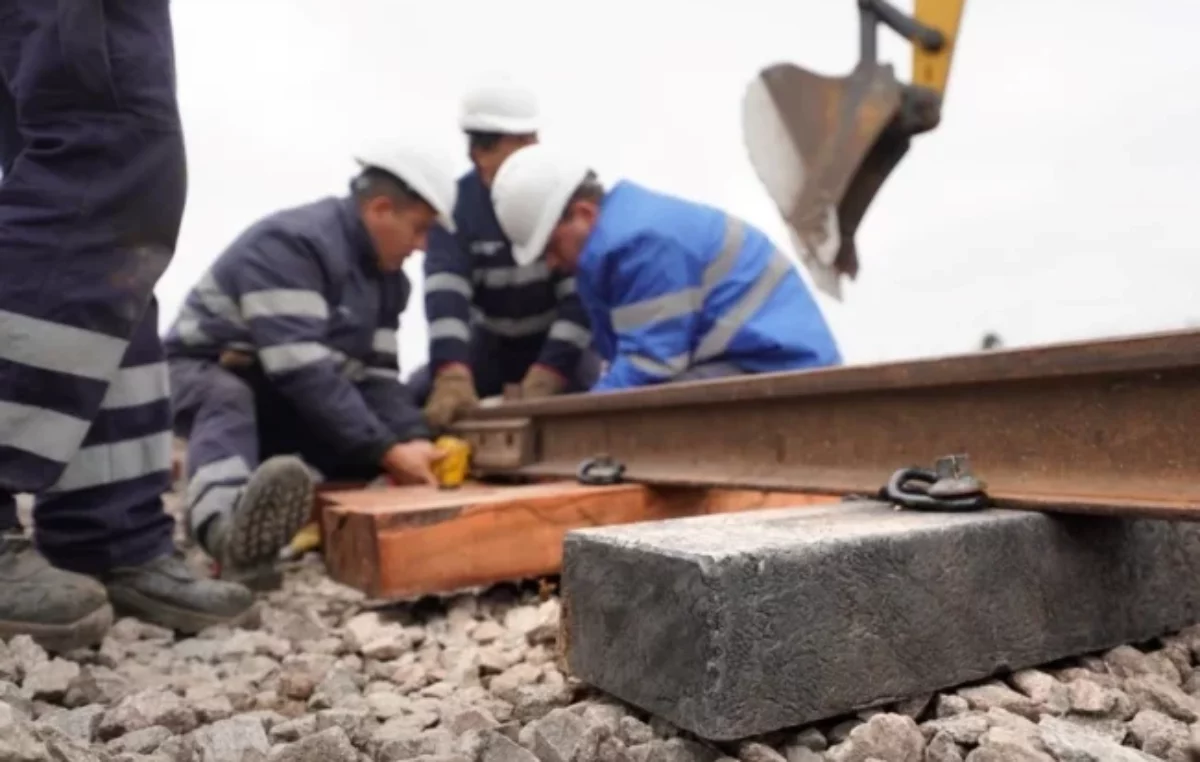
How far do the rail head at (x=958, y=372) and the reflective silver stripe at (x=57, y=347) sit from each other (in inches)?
60.0

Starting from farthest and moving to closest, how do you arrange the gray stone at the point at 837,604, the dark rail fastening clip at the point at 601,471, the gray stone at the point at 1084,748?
the dark rail fastening clip at the point at 601,471 < the gray stone at the point at 837,604 < the gray stone at the point at 1084,748

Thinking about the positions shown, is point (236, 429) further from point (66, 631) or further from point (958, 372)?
point (958, 372)

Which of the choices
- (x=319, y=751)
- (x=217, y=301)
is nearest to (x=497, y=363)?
(x=217, y=301)

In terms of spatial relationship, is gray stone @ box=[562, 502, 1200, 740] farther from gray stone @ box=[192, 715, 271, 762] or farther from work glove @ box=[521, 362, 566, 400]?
work glove @ box=[521, 362, 566, 400]

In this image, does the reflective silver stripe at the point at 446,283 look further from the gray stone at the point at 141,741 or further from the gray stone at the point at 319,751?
the gray stone at the point at 319,751

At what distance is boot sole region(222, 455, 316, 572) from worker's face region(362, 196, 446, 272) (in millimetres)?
1604

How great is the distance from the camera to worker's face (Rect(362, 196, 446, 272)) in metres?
4.43

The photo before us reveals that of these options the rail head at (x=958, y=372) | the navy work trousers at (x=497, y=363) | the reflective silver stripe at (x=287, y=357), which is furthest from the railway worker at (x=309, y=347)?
the rail head at (x=958, y=372)

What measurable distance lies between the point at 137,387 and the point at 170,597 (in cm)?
54

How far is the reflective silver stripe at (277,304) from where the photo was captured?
3.97 m

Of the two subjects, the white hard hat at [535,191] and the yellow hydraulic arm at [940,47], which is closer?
the white hard hat at [535,191]

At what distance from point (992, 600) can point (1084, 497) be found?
0.29m

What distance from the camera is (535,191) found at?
4574 millimetres

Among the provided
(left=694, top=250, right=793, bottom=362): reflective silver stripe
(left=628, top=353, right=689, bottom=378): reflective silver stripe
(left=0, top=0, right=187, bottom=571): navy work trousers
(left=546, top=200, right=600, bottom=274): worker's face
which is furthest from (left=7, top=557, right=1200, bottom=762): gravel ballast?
(left=546, top=200, right=600, bottom=274): worker's face
